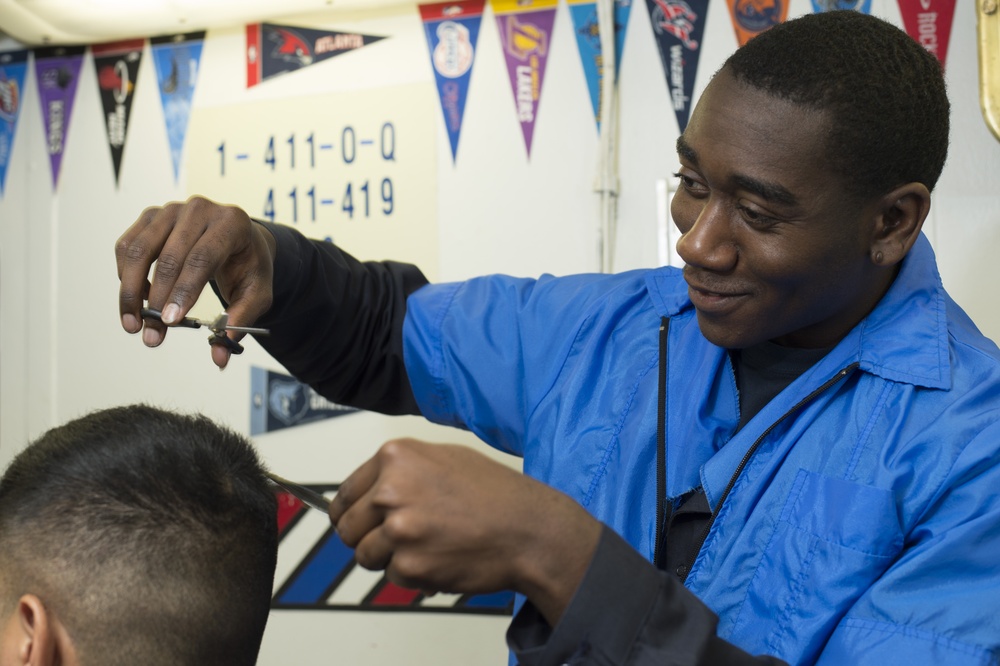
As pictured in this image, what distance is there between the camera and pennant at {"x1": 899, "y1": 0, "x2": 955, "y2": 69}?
1.60m

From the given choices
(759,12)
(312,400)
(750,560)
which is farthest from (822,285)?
(312,400)

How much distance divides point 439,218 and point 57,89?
2.68ft

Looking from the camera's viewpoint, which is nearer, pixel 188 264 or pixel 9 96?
pixel 188 264

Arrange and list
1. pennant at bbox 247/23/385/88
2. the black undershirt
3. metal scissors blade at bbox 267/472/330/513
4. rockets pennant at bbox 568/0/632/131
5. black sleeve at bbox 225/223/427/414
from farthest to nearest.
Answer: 1. pennant at bbox 247/23/385/88
2. rockets pennant at bbox 568/0/632/131
3. black sleeve at bbox 225/223/427/414
4. the black undershirt
5. metal scissors blade at bbox 267/472/330/513

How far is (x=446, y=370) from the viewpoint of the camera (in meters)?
1.29

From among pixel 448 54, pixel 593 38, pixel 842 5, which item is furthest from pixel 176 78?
pixel 842 5

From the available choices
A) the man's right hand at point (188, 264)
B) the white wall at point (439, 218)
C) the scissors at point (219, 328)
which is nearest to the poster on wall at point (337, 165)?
the white wall at point (439, 218)

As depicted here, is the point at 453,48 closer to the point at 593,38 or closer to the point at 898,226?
the point at 593,38

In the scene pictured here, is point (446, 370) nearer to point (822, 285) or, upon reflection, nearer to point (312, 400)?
point (822, 285)

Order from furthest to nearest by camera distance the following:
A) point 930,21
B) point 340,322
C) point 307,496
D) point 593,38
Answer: point 593,38 → point 930,21 → point 340,322 → point 307,496

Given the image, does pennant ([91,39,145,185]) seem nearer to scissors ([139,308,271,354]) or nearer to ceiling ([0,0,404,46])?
ceiling ([0,0,404,46])

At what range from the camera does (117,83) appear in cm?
191

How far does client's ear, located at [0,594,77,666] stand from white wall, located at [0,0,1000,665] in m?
1.04

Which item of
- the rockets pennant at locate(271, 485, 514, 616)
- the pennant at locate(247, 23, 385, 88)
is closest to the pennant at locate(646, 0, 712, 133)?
the pennant at locate(247, 23, 385, 88)
